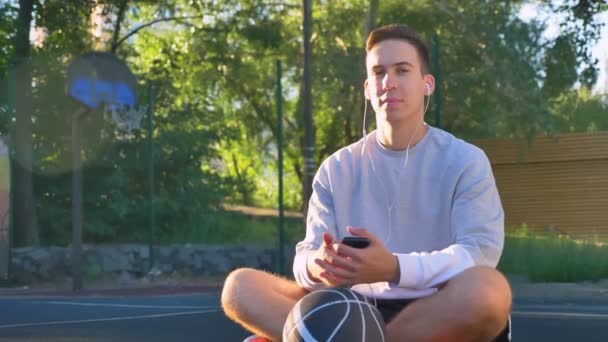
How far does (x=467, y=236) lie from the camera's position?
16.1 ft

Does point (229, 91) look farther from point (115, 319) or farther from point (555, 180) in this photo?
point (115, 319)

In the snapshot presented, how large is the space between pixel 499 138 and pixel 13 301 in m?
19.2

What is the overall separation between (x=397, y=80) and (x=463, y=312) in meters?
0.98

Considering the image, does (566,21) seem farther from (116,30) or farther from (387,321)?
(387,321)

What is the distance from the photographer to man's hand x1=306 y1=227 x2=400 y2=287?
4625mm

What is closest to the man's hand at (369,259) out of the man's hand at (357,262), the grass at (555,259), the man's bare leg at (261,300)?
the man's hand at (357,262)

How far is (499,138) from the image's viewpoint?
31594 mm

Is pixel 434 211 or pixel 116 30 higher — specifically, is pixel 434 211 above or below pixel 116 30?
below

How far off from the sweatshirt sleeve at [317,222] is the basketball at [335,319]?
546mm

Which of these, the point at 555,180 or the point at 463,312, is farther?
the point at 555,180

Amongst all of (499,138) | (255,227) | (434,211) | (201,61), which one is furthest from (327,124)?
(434,211)

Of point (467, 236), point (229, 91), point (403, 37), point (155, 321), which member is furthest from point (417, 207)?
point (229, 91)

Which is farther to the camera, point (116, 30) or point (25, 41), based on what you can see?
point (116, 30)

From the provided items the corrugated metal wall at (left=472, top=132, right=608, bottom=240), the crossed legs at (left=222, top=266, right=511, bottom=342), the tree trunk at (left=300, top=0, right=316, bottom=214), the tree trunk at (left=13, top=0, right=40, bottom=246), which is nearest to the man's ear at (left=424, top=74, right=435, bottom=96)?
the crossed legs at (left=222, top=266, right=511, bottom=342)
